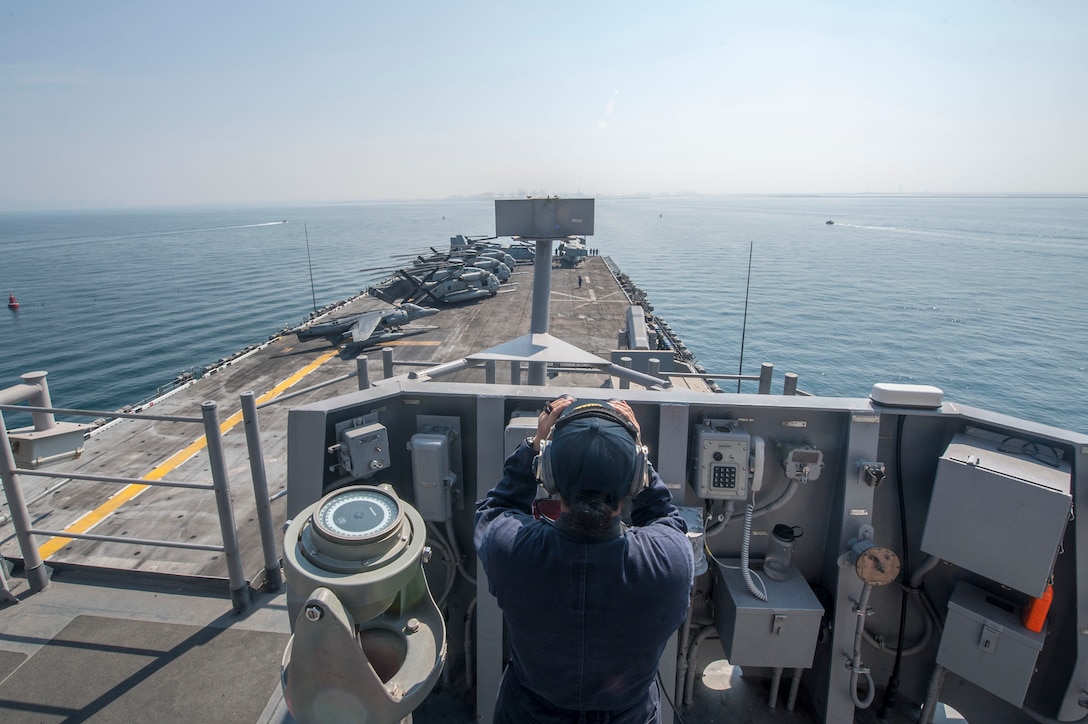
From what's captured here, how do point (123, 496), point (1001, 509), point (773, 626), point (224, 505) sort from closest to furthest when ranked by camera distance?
point (1001, 509) < point (773, 626) < point (224, 505) < point (123, 496)

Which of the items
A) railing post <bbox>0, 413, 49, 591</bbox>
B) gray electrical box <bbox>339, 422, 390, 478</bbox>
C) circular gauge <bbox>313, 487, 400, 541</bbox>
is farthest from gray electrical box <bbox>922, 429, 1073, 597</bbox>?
railing post <bbox>0, 413, 49, 591</bbox>

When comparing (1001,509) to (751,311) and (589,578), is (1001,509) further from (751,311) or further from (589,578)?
(751,311)

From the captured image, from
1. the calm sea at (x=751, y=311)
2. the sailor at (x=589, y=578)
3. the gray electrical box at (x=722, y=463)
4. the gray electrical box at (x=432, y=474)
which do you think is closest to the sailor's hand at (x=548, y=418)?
the sailor at (x=589, y=578)

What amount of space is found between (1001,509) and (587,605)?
2.93 metres

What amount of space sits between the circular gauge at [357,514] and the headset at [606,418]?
2.95 feet

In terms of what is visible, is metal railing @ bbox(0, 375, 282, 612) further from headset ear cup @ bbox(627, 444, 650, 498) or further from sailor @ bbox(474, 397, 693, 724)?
headset ear cup @ bbox(627, 444, 650, 498)

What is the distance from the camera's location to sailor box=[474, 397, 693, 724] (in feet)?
6.33

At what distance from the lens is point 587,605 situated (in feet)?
6.51

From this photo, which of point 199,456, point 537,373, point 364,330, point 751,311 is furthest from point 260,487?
point 751,311

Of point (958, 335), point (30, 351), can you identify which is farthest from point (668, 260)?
point (30, 351)

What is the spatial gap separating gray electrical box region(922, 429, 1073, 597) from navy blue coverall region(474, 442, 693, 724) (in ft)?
7.71

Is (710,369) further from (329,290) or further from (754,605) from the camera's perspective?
(329,290)

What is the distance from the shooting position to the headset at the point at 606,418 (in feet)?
6.49

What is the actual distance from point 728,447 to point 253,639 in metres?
4.00
